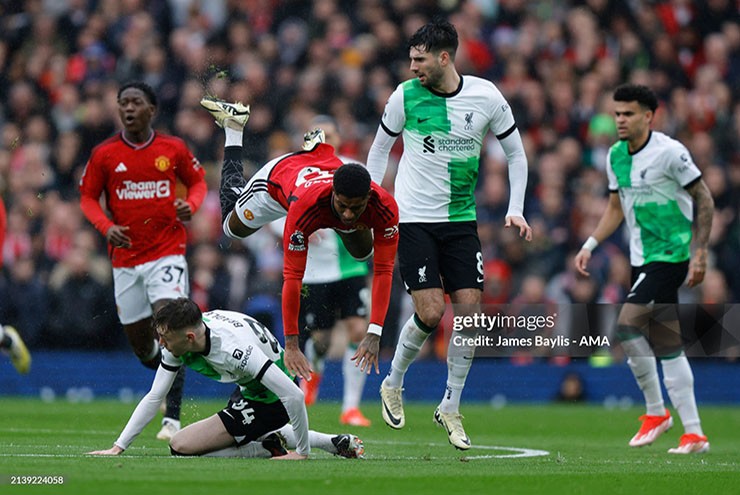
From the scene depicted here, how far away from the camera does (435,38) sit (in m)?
11.3

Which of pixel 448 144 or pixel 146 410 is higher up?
pixel 448 144

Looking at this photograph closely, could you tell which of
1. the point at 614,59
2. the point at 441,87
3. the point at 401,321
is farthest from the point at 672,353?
the point at 614,59

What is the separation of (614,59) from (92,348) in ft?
30.3

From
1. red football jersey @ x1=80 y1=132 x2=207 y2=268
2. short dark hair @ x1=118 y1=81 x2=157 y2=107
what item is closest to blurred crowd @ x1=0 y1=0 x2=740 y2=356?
red football jersey @ x1=80 y1=132 x2=207 y2=268

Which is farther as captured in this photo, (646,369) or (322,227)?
(646,369)

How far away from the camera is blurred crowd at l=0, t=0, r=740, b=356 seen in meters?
18.6

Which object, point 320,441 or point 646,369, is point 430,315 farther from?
point 646,369

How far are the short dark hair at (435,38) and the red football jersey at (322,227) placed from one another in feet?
4.16

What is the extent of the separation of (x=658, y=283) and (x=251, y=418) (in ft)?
14.4

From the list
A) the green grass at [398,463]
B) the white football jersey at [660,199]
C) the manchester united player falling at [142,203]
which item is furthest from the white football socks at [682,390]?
the manchester united player falling at [142,203]

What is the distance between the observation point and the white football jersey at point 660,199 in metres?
13.0

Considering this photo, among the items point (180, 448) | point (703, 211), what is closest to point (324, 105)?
point (703, 211)

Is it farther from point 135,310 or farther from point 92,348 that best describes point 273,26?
point 135,310

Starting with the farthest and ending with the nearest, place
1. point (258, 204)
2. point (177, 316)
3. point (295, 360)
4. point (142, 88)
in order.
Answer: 1. point (142, 88)
2. point (258, 204)
3. point (295, 360)
4. point (177, 316)
